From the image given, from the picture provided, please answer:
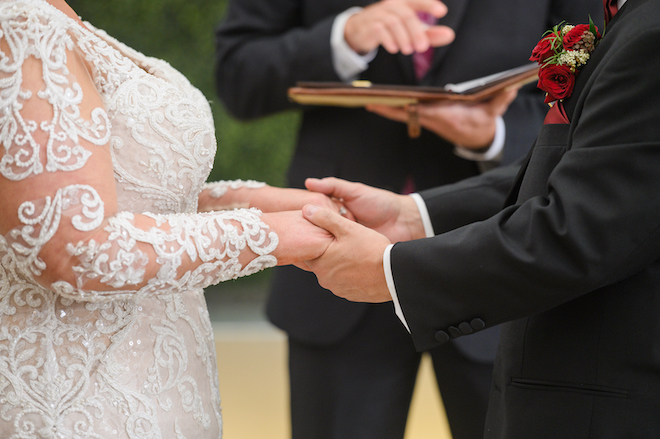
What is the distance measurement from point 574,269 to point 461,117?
84cm

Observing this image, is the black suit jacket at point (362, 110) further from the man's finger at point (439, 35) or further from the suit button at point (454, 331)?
the suit button at point (454, 331)

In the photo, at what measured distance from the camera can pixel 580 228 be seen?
102cm

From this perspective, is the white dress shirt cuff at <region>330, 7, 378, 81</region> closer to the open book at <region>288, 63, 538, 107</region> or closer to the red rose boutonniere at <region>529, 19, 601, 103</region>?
the open book at <region>288, 63, 538, 107</region>

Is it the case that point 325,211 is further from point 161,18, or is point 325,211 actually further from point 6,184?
point 161,18

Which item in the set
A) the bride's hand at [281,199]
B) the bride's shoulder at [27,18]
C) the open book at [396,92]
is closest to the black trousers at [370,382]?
the bride's hand at [281,199]

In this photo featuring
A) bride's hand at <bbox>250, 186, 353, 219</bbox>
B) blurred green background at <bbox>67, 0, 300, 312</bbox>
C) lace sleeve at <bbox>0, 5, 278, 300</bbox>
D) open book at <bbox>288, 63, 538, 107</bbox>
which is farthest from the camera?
blurred green background at <bbox>67, 0, 300, 312</bbox>

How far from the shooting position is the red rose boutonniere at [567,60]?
1.13 meters

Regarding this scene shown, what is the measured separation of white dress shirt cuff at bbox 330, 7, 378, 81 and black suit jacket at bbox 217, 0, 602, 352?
0.07 ft

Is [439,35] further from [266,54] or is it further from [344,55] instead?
[266,54]

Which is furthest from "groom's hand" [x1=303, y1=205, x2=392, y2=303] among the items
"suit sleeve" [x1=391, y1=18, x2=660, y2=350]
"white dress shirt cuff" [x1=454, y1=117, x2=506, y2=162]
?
"white dress shirt cuff" [x1=454, y1=117, x2=506, y2=162]

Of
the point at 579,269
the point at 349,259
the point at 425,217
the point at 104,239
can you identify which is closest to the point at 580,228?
the point at 579,269

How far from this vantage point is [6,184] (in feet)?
3.15

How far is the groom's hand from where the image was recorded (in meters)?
1.27

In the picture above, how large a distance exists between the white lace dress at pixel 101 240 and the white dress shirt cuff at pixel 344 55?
67 cm
